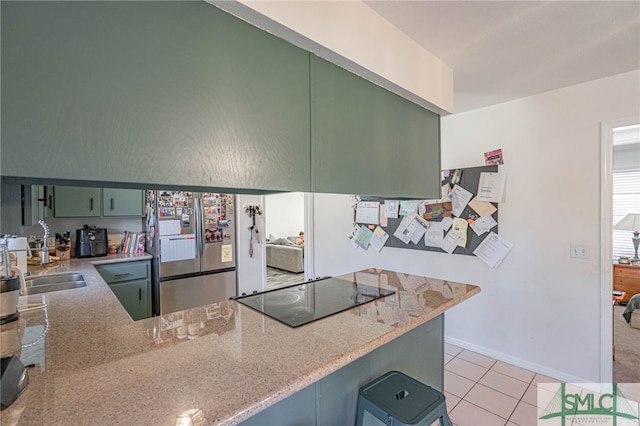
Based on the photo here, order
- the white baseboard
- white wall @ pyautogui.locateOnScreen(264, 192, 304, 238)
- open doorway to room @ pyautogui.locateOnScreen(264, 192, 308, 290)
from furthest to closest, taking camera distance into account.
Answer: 1. white wall @ pyautogui.locateOnScreen(264, 192, 304, 238)
2. open doorway to room @ pyautogui.locateOnScreen(264, 192, 308, 290)
3. the white baseboard

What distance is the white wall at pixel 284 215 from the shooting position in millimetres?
8234

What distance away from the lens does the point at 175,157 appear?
87cm

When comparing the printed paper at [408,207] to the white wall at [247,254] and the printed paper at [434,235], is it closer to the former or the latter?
the printed paper at [434,235]

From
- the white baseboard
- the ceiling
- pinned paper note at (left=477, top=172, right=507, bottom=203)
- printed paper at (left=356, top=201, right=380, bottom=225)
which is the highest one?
the ceiling

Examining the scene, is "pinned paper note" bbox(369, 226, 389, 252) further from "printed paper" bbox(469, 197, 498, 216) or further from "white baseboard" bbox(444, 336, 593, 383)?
"white baseboard" bbox(444, 336, 593, 383)

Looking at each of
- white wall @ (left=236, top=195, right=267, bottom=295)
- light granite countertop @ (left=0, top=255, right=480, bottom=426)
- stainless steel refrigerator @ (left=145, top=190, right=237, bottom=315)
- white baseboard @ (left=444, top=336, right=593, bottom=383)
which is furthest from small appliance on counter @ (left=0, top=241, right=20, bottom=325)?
white baseboard @ (left=444, top=336, right=593, bottom=383)

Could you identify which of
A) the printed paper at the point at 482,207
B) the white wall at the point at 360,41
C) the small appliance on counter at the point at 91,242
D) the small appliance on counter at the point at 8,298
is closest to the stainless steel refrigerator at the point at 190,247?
the small appliance on counter at the point at 91,242

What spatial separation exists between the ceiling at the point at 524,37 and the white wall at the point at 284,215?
629 cm

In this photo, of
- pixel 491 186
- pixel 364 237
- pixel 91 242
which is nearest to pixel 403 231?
pixel 364 237

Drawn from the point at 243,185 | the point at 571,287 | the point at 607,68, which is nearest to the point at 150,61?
the point at 243,185

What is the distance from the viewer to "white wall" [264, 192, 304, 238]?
823 centimetres

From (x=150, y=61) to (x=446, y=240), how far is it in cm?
283

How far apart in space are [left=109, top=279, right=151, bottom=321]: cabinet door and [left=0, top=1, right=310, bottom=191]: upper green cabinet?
8.73ft

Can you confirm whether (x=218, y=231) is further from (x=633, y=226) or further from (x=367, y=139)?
(x=633, y=226)
